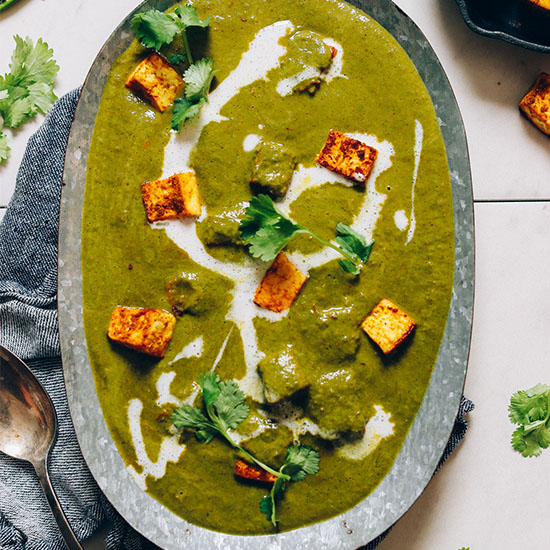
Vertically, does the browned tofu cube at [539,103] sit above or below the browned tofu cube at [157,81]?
above

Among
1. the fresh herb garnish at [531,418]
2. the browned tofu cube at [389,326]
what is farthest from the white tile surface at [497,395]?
the browned tofu cube at [389,326]

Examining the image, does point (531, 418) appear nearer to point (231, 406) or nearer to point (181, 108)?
point (231, 406)

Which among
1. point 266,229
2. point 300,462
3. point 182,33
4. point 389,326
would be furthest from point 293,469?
point 182,33

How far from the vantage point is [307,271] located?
234cm

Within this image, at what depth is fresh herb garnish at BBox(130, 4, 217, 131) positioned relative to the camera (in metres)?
2.26

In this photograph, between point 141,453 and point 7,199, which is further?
point 7,199

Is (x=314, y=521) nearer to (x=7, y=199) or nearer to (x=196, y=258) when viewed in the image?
(x=196, y=258)

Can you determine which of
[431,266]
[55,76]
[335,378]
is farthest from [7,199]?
[431,266]

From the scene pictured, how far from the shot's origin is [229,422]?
2.31 metres

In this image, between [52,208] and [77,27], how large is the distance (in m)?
0.89

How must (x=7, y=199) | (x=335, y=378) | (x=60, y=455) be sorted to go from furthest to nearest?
(x=7, y=199), (x=60, y=455), (x=335, y=378)

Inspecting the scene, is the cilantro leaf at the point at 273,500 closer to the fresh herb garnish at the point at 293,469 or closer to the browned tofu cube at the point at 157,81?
the fresh herb garnish at the point at 293,469

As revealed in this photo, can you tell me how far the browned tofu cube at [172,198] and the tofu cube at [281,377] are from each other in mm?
695

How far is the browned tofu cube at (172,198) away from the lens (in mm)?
2301
